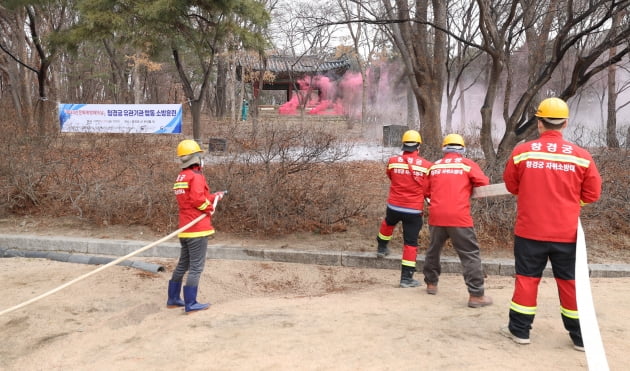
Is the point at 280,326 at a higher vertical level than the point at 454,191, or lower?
lower

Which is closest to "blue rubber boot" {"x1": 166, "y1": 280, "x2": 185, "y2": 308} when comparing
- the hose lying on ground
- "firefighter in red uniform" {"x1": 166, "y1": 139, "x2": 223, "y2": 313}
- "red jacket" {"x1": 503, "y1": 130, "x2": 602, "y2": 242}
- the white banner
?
"firefighter in red uniform" {"x1": 166, "y1": 139, "x2": 223, "y2": 313}

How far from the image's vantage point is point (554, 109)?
11.7ft

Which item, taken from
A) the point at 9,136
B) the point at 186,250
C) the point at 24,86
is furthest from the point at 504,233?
the point at 24,86

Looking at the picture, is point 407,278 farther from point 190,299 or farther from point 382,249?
point 190,299

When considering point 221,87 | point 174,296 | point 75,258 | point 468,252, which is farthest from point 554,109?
point 221,87

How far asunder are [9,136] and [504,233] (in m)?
8.19

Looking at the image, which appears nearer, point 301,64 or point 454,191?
point 454,191

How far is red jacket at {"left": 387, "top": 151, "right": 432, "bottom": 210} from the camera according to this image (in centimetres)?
535

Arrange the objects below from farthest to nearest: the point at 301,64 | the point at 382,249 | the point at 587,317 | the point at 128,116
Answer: the point at 301,64 < the point at 128,116 < the point at 382,249 < the point at 587,317

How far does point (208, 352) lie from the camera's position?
354 cm

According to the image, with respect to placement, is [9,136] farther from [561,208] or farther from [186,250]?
[561,208]

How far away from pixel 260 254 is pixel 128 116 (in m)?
6.55

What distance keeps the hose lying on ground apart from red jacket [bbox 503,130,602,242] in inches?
170

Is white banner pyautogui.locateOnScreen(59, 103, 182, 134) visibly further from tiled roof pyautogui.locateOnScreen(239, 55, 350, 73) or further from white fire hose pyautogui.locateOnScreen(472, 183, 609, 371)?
tiled roof pyautogui.locateOnScreen(239, 55, 350, 73)
